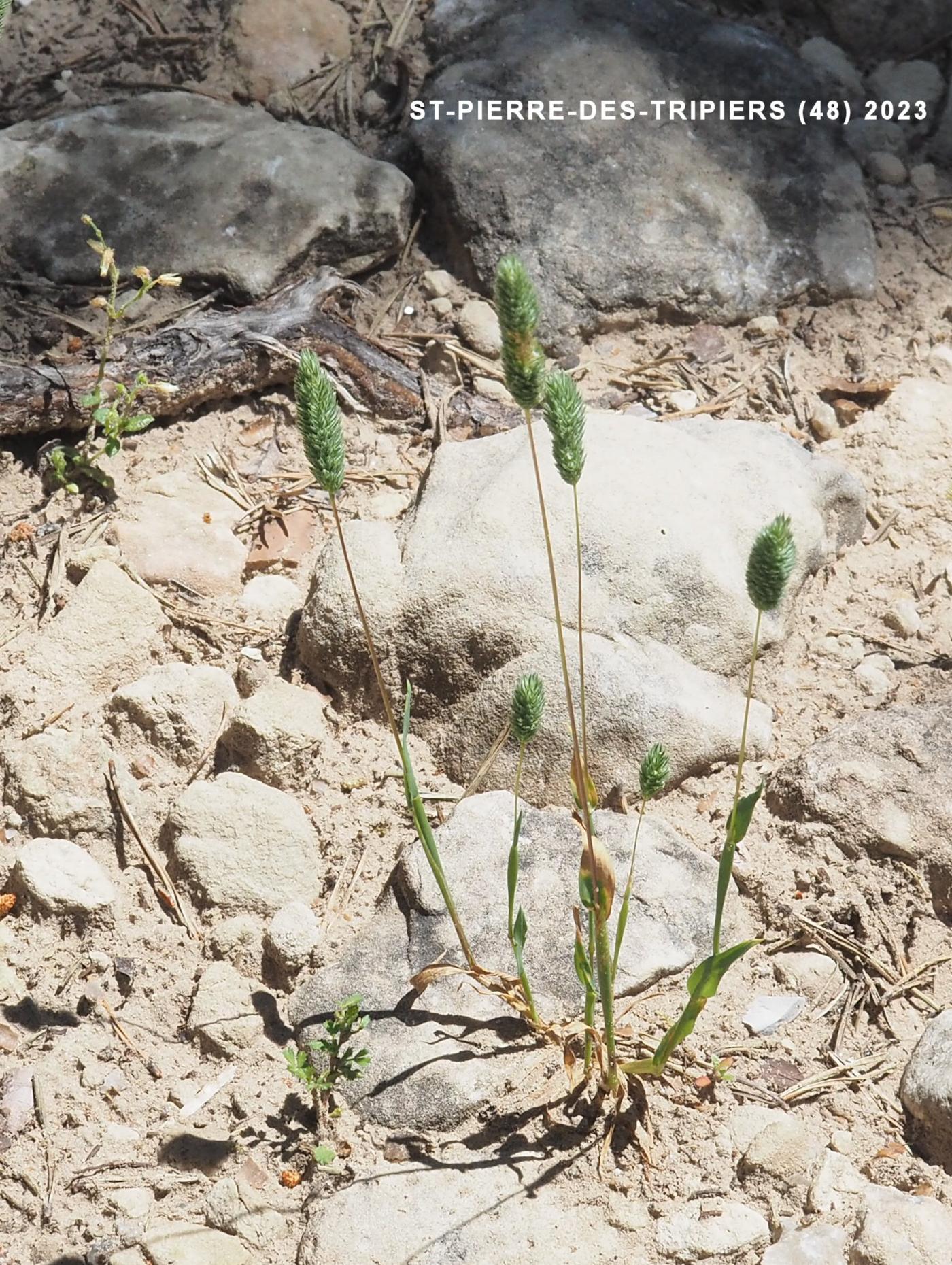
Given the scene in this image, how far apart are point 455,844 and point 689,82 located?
2.72 metres

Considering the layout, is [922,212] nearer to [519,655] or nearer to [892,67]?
[892,67]

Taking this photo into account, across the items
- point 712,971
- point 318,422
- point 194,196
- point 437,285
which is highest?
point 318,422

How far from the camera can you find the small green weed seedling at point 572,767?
1.57 metres

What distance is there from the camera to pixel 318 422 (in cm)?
165

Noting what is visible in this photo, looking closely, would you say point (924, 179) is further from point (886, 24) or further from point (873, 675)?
point (873, 675)

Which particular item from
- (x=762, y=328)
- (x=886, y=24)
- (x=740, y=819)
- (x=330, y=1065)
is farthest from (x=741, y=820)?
(x=886, y=24)

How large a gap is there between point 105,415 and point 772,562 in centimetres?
193

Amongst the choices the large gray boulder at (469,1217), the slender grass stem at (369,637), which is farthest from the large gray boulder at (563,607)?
the large gray boulder at (469,1217)

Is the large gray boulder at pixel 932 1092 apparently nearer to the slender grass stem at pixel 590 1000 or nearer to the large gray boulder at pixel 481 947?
the large gray boulder at pixel 481 947

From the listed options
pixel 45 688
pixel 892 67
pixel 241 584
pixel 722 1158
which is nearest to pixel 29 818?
pixel 45 688

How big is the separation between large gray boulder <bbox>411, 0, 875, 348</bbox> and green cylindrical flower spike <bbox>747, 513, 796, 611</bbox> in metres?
2.04

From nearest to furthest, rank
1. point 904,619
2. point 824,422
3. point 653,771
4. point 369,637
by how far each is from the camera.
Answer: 1. point 369,637
2. point 653,771
3. point 904,619
4. point 824,422

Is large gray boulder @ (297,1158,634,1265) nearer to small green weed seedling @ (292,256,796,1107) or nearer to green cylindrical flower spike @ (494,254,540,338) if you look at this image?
small green weed seedling @ (292,256,796,1107)

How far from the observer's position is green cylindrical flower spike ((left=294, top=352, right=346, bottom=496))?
1647 mm
